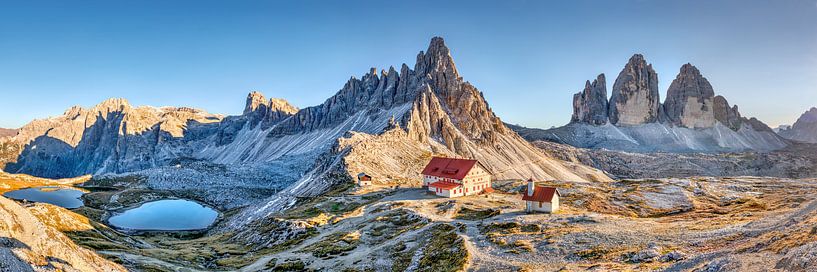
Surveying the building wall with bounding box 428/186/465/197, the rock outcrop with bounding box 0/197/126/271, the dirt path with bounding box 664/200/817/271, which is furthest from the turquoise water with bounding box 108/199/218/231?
the dirt path with bounding box 664/200/817/271

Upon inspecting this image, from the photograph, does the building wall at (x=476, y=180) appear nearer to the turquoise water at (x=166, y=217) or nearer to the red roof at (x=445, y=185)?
the red roof at (x=445, y=185)

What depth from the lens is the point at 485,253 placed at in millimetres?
46156

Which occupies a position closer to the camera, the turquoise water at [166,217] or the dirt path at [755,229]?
the dirt path at [755,229]

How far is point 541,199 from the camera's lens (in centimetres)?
6931

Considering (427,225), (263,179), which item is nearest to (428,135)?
(263,179)

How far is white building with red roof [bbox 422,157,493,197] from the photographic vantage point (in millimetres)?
96125

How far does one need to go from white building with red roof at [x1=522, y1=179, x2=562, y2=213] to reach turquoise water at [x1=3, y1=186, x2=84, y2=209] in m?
141

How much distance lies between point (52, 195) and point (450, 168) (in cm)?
15057

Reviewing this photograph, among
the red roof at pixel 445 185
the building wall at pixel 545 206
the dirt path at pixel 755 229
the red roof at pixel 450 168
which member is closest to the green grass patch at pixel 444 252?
the building wall at pixel 545 206

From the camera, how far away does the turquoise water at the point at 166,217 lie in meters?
120

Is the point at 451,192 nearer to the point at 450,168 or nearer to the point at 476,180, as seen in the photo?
the point at 450,168

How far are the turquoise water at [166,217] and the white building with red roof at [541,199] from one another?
3736 inches

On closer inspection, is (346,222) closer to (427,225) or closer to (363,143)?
(427,225)

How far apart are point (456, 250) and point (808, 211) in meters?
33.1
